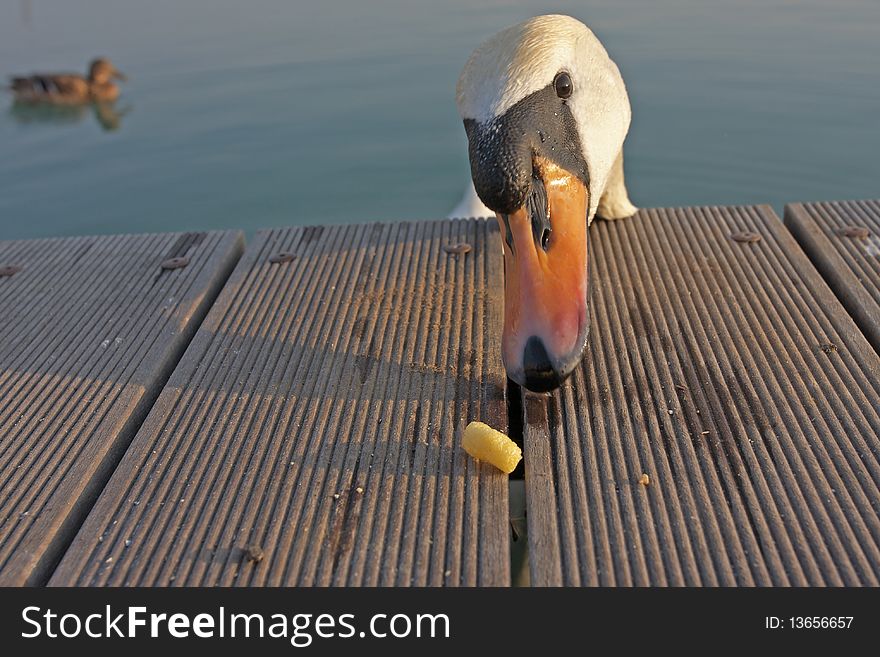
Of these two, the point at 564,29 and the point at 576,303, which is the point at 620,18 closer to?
the point at 564,29

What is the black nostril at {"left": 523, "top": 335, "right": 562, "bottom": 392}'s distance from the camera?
2178 mm

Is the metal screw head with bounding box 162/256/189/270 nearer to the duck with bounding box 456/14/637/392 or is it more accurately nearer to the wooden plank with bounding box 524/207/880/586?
the duck with bounding box 456/14/637/392

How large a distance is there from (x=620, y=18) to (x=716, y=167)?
194 inches

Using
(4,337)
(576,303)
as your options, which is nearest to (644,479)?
(576,303)

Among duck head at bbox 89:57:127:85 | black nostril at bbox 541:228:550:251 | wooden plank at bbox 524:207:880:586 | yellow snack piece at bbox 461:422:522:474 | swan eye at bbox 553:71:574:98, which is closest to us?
wooden plank at bbox 524:207:880:586

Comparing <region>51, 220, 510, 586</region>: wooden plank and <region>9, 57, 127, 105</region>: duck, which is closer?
<region>51, 220, 510, 586</region>: wooden plank

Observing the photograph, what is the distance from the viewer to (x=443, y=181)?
7.08m

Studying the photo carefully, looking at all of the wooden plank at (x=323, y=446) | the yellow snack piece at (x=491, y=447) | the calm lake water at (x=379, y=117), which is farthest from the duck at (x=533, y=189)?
the calm lake water at (x=379, y=117)

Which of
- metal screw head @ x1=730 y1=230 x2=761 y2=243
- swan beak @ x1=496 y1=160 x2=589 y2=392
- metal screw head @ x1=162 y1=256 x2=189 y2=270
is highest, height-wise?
swan beak @ x1=496 y1=160 x2=589 y2=392

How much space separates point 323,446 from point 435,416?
13.2 inches

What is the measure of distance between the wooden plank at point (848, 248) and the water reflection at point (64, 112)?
25.9 feet

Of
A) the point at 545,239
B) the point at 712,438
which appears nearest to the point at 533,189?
the point at 545,239

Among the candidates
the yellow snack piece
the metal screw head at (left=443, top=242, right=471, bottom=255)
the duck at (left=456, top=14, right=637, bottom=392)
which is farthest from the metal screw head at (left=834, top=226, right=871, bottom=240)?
the yellow snack piece

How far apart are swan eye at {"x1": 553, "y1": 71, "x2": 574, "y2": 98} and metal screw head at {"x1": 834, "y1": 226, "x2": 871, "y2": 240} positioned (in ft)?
4.64
